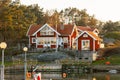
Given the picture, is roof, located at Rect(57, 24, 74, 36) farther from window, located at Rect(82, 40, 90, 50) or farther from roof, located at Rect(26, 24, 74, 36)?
window, located at Rect(82, 40, 90, 50)

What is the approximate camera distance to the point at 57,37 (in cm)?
7831

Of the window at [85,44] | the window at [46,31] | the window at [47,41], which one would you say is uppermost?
the window at [46,31]

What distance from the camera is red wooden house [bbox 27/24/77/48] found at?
Answer: 7800cm

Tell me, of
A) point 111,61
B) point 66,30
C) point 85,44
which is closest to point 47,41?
point 66,30

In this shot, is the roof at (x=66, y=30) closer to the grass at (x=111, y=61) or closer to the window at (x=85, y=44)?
the window at (x=85, y=44)

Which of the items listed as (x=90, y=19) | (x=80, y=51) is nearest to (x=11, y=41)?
(x=80, y=51)

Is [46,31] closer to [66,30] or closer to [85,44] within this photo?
[66,30]

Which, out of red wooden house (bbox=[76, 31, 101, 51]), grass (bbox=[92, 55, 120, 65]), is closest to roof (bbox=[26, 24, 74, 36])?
red wooden house (bbox=[76, 31, 101, 51])

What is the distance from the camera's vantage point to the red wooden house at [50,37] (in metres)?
78.0

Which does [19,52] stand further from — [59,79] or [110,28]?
[110,28]

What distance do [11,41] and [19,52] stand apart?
9628mm

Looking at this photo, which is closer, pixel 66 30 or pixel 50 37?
pixel 50 37

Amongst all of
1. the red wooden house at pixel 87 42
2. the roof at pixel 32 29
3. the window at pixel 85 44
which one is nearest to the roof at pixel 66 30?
the roof at pixel 32 29

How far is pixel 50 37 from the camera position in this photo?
78.6 meters
